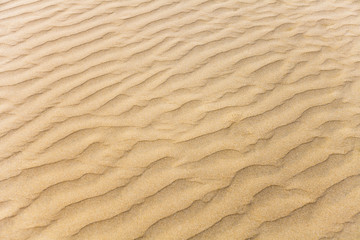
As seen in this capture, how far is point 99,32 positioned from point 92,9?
54cm

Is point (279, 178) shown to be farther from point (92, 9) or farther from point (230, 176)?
point (92, 9)

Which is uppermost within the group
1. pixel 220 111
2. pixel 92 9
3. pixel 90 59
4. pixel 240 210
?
pixel 92 9

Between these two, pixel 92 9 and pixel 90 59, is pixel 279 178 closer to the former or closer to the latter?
pixel 90 59

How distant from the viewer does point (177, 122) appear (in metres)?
3.15

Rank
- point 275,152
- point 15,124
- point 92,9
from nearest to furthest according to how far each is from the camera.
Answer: point 275,152 < point 15,124 < point 92,9

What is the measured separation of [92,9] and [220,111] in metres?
2.18

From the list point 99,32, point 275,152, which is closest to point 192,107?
point 275,152

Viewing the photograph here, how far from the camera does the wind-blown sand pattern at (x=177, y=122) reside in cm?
252

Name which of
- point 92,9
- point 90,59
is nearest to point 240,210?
point 90,59

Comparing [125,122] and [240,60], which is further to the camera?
[240,60]

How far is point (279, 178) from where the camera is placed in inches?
108

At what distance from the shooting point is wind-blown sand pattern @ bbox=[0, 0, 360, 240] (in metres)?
2.52

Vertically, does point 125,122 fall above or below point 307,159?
above

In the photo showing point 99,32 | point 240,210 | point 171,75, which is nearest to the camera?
point 240,210
